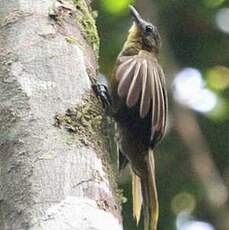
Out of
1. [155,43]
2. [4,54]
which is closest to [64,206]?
[4,54]

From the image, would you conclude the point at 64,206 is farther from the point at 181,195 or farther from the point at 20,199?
→ the point at 181,195

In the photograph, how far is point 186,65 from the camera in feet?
14.8

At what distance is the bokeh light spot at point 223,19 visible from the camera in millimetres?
4488

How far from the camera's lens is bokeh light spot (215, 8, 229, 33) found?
449cm

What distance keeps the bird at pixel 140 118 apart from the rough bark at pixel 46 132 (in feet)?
1.69

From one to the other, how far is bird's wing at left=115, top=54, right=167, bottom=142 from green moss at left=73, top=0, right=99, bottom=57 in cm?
29

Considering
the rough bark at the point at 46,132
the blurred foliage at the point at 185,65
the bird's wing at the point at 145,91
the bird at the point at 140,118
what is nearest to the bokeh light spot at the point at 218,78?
the blurred foliage at the point at 185,65

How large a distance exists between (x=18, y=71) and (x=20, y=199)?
1.25 feet

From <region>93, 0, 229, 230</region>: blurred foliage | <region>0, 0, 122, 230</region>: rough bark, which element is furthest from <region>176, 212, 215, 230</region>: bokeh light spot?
<region>0, 0, 122, 230</region>: rough bark

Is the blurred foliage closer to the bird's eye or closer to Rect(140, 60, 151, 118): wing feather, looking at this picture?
the bird's eye

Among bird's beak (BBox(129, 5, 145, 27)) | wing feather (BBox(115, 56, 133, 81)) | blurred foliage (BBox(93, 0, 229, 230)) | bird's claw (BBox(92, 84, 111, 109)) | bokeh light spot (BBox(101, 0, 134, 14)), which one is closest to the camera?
bird's claw (BBox(92, 84, 111, 109))

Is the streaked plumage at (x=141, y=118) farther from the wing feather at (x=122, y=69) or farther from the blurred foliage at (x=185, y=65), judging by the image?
the blurred foliage at (x=185, y=65)

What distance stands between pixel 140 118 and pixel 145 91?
86 millimetres

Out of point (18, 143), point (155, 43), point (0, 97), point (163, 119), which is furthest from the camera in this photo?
point (155, 43)
